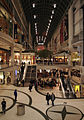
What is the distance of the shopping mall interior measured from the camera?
8.68m

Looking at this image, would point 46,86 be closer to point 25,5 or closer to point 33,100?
point 33,100

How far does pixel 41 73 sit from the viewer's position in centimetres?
2466

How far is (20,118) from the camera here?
7.43m

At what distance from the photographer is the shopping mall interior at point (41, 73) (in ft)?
28.5

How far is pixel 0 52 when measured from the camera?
21.9 meters

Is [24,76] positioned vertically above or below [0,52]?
below

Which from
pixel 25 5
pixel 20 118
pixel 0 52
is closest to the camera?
pixel 20 118

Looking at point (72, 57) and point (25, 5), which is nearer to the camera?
point (72, 57)

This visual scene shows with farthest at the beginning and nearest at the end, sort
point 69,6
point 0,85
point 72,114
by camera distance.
Answer: 1. point 69,6
2. point 0,85
3. point 72,114

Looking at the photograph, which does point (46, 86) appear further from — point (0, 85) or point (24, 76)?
point (0, 85)

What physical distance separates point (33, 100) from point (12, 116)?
11.4 ft

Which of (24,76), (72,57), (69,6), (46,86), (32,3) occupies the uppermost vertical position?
(32,3)

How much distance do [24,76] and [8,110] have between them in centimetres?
1127

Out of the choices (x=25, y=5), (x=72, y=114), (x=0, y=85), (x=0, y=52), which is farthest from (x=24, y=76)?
(x=25, y=5)
